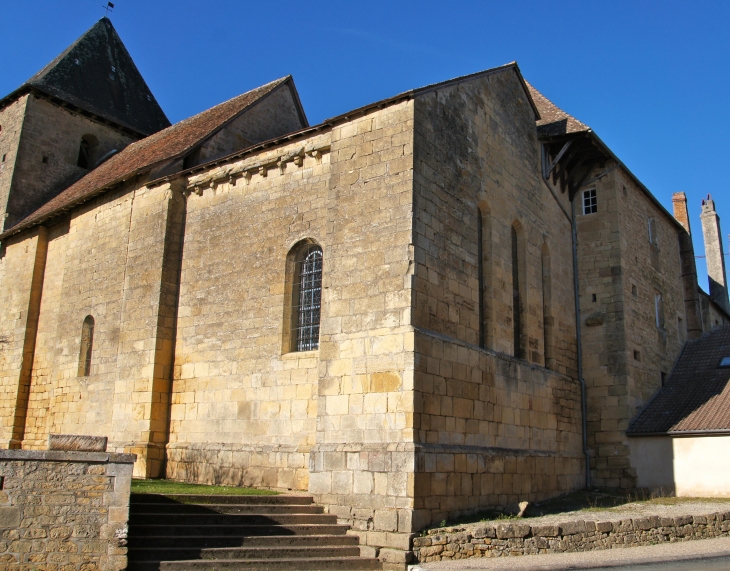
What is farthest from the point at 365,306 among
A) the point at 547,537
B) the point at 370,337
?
the point at 547,537

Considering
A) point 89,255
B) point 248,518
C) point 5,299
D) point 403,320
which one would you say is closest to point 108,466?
point 248,518

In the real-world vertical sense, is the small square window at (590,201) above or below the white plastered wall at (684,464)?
above

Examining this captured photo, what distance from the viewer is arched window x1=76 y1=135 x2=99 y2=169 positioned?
79.5ft

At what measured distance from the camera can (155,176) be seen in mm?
15117

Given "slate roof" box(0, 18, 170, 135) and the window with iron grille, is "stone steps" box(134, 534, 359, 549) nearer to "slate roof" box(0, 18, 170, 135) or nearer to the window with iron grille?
the window with iron grille

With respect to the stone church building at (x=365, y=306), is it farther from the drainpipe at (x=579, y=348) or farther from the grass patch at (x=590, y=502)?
the grass patch at (x=590, y=502)

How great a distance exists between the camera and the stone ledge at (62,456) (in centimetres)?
812

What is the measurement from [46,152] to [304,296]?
48.7 feet

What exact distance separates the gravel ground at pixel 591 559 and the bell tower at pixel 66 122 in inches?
713

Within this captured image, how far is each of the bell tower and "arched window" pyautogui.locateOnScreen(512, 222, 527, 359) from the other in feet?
51.3

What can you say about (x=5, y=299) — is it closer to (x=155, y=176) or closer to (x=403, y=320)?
(x=155, y=176)

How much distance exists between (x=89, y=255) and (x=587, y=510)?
1226 centimetres

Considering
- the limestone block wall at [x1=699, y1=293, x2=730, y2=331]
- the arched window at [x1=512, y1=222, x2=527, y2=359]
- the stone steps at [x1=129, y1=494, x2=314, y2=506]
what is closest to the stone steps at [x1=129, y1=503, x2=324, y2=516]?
the stone steps at [x1=129, y1=494, x2=314, y2=506]

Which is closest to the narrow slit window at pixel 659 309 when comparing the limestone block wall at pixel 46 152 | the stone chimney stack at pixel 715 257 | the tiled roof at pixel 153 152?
the stone chimney stack at pixel 715 257
